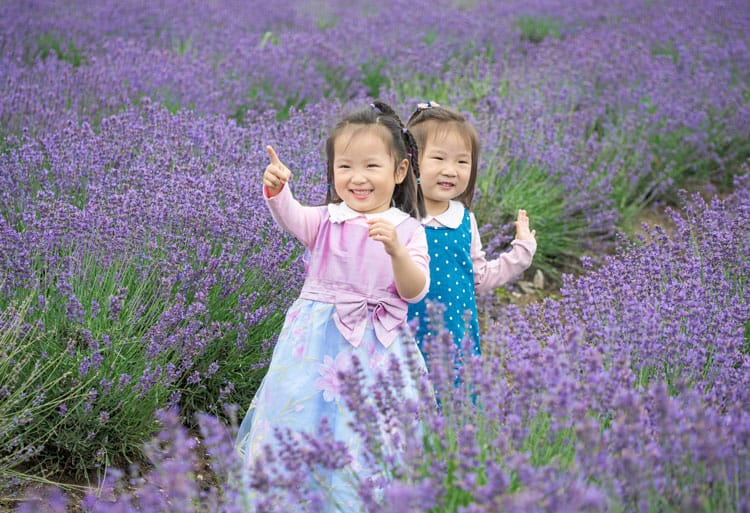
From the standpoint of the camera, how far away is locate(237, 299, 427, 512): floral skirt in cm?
212

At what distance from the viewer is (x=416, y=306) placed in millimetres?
2451

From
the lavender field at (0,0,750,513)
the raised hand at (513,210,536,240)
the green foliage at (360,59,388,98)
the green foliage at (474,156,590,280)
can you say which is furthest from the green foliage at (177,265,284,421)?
the green foliage at (360,59,388,98)

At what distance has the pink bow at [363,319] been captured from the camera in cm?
217

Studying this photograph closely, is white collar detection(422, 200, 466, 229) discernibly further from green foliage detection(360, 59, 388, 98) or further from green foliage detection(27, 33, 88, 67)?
green foliage detection(27, 33, 88, 67)

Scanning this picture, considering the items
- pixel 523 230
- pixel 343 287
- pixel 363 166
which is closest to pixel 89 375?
pixel 343 287

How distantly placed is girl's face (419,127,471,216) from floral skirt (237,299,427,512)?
0.57 m

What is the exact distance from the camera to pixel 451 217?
8.44 ft

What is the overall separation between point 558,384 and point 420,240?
2.54 ft

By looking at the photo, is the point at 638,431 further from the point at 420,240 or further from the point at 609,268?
the point at 609,268

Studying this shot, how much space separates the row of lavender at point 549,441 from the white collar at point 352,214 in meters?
0.42

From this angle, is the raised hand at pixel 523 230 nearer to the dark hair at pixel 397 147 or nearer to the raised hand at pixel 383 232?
the dark hair at pixel 397 147

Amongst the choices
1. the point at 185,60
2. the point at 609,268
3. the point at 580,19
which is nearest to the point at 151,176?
the point at 609,268

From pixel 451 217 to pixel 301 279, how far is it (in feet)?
1.91

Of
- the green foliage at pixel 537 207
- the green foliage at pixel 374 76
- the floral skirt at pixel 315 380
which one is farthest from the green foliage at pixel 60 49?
the floral skirt at pixel 315 380
